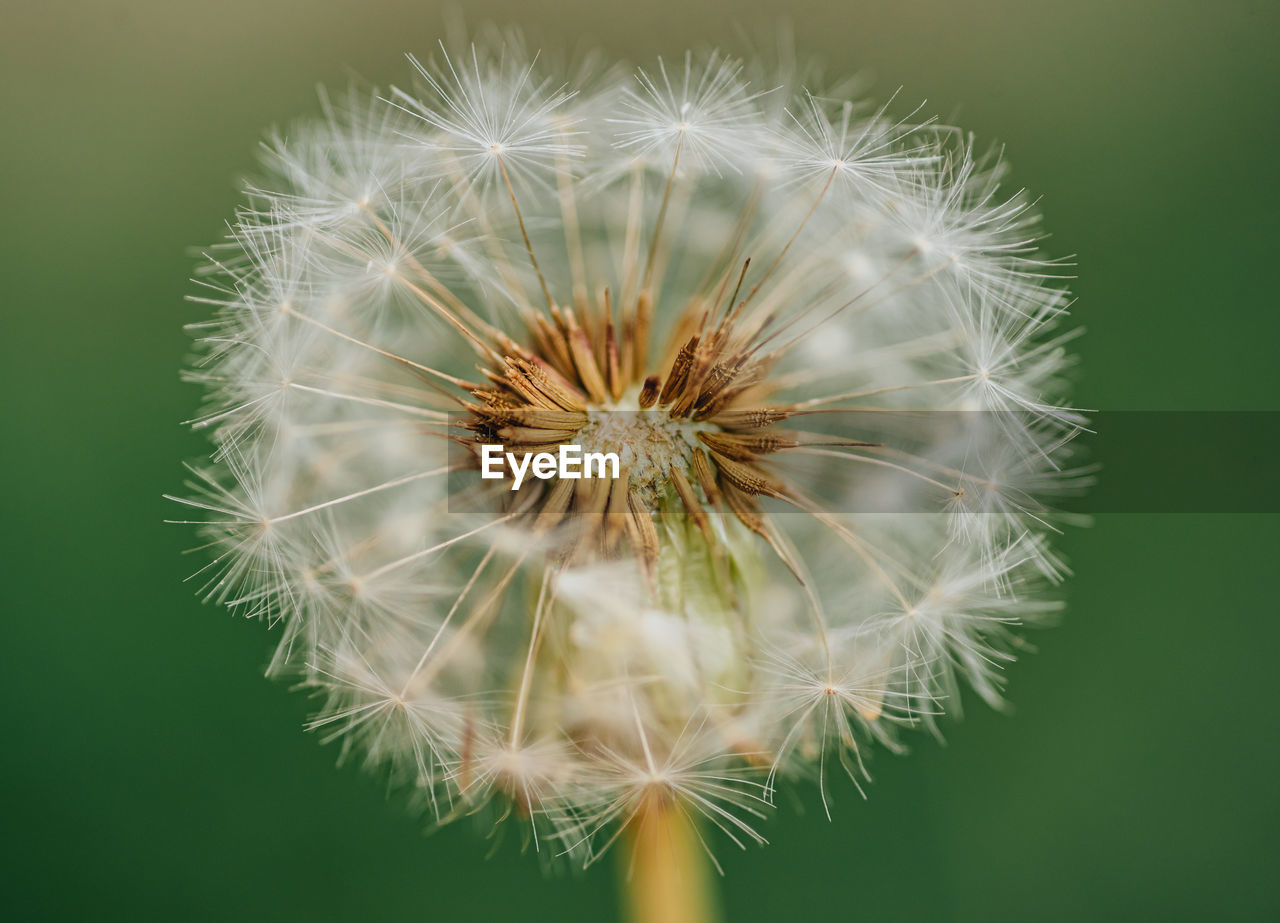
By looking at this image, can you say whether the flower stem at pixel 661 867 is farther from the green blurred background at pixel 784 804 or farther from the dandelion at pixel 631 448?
the green blurred background at pixel 784 804

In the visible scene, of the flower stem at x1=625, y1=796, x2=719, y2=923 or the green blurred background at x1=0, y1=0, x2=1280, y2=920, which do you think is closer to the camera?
the flower stem at x1=625, y1=796, x2=719, y2=923

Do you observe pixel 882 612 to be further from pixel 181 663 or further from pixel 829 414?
pixel 181 663

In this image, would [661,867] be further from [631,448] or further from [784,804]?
[784,804]

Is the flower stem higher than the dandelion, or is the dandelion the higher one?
the dandelion

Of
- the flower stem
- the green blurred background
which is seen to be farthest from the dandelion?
the green blurred background

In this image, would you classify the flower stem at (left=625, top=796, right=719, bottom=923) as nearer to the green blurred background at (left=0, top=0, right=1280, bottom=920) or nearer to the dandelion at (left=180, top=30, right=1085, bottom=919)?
the dandelion at (left=180, top=30, right=1085, bottom=919)

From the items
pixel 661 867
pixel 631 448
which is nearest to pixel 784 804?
pixel 661 867

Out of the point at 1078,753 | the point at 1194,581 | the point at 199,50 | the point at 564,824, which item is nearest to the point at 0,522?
the point at 199,50
